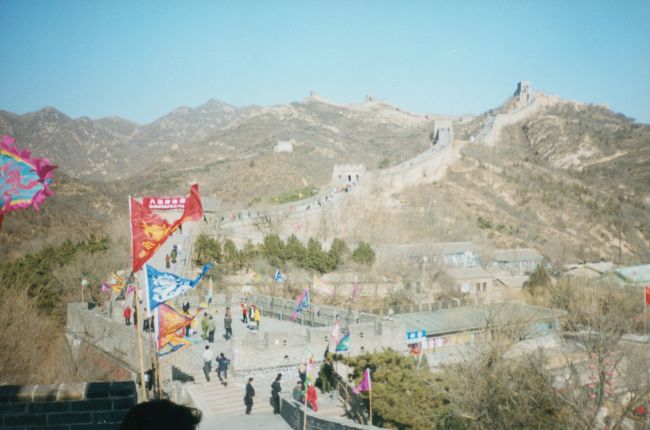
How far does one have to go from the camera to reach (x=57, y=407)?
541 centimetres

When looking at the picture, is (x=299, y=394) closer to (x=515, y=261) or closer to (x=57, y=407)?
(x=57, y=407)

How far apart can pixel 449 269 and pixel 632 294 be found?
43.8ft

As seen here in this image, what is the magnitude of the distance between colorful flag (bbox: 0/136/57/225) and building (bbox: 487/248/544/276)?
46914mm

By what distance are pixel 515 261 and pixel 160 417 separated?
171ft

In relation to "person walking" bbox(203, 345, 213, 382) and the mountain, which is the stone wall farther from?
the mountain

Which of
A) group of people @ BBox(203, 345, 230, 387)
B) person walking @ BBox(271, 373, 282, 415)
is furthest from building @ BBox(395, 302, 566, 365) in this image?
group of people @ BBox(203, 345, 230, 387)

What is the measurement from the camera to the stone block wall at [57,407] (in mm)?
5375

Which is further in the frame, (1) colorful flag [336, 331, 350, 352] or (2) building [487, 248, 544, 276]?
(2) building [487, 248, 544, 276]

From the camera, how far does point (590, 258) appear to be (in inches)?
2395

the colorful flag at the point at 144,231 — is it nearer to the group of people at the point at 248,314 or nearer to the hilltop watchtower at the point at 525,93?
the group of people at the point at 248,314

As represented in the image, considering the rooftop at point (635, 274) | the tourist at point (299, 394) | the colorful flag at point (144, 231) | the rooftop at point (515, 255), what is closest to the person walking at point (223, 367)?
the tourist at point (299, 394)

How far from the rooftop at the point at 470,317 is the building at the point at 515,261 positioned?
61.3 ft

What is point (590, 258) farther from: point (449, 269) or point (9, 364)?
point (9, 364)

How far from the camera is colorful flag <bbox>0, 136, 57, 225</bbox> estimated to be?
6648mm
